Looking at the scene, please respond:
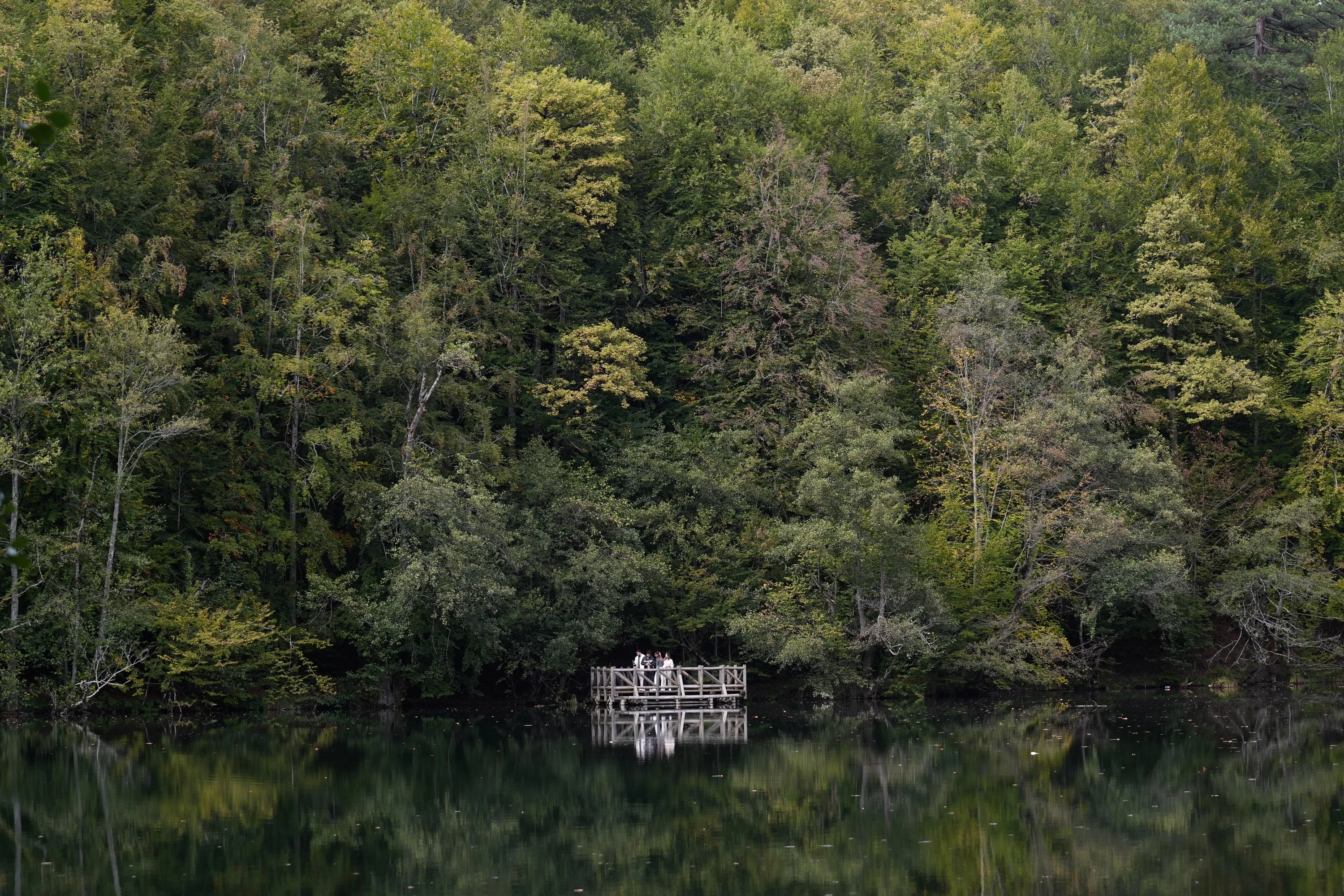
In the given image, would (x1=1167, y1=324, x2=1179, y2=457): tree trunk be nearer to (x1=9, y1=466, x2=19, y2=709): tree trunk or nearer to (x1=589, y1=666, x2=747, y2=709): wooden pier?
(x1=589, y1=666, x2=747, y2=709): wooden pier

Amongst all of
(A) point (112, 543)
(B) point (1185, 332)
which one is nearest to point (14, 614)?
(A) point (112, 543)

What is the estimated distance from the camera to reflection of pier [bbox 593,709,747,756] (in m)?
A: 30.1

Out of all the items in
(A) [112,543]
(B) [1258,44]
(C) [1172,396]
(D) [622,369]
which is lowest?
(A) [112,543]

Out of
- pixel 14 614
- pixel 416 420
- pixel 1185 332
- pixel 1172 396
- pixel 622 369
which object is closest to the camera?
pixel 14 614

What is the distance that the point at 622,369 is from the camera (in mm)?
44188

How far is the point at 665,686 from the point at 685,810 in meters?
19.3

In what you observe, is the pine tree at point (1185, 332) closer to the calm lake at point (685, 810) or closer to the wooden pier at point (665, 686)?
the calm lake at point (685, 810)

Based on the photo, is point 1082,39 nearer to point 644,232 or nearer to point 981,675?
point 644,232

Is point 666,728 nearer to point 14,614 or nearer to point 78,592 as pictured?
point 78,592

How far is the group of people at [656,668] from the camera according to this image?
129ft

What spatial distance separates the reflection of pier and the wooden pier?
0.39m

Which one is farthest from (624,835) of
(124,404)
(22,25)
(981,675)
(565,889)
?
(22,25)

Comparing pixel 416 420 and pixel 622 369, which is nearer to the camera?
pixel 416 420

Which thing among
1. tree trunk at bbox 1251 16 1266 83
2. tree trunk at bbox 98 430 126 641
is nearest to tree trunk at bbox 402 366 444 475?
tree trunk at bbox 98 430 126 641
